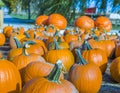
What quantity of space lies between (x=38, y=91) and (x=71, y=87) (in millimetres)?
263

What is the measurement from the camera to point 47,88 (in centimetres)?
273

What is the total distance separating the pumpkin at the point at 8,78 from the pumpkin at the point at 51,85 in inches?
18.9

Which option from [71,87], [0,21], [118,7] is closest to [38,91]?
[71,87]

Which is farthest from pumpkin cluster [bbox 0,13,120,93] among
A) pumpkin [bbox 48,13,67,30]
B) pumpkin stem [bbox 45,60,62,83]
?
pumpkin [bbox 48,13,67,30]

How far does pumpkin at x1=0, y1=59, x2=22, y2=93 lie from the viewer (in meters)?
3.23

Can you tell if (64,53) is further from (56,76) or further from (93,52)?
(56,76)

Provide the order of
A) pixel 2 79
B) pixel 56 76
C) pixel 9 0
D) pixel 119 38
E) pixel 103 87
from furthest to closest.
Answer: pixel 9 0, pixel 119 38, pixel 103 87, pixel 2 79, pixel 56 76

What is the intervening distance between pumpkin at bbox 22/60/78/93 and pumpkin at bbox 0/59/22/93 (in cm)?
48

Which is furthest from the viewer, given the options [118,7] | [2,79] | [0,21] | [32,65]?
[118,7]

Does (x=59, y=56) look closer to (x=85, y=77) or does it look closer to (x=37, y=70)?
(x=85, y=77)

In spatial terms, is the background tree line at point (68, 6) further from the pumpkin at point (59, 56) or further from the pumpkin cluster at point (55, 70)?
the pumpkin at point (59, 56)

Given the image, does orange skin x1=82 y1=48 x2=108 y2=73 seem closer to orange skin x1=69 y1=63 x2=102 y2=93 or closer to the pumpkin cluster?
the pumpkin cluster

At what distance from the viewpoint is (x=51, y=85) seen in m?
2.72

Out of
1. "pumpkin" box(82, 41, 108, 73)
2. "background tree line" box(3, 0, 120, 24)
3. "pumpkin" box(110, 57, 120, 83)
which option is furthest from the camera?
"background tree line" box(3, 0, 120, 24)
